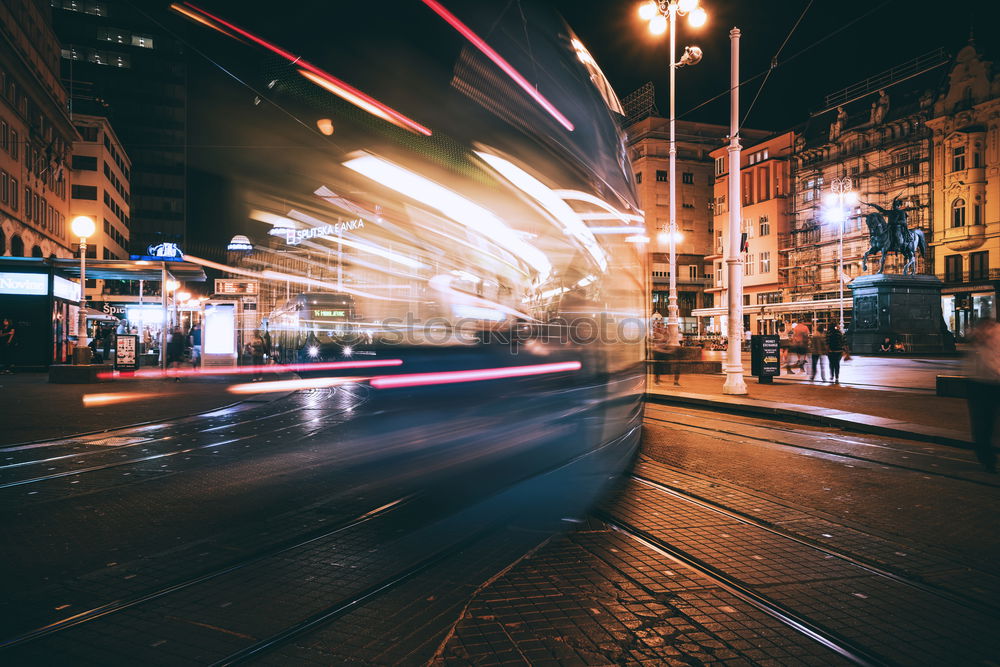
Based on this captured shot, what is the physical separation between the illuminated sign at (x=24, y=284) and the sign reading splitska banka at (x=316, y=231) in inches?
564

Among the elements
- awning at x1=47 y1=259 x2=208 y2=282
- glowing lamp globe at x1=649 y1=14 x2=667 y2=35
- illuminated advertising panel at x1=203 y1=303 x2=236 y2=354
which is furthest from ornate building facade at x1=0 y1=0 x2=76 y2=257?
glowing lamp globe at x1=649 y1=14 x2=667 y2=35

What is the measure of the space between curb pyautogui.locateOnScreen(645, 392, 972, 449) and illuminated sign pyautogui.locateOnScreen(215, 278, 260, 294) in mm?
20274

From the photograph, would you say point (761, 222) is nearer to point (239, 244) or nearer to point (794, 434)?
point (239, 244)

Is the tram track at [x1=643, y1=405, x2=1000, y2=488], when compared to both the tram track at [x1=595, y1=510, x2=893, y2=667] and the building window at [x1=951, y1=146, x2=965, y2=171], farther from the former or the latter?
the building window at [x1=951, y1=146, x2=965, y2=171]

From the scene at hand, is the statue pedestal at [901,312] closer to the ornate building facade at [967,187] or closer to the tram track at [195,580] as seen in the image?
the ornate building facade at [967,187]

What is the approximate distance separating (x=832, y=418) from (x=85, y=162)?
246 ft

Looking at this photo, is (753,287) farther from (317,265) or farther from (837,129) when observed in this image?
(317,265)

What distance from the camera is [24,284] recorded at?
24.5 metres

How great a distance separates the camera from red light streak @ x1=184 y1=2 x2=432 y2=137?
316 inches

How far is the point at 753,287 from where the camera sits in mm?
67625

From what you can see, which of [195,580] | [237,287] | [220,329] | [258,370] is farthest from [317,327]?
[195,580]

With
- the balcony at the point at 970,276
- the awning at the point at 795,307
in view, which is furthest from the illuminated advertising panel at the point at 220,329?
the balcony at the point at 970,276

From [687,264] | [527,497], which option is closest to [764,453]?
[527,497]

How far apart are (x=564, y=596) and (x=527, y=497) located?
231 cm
